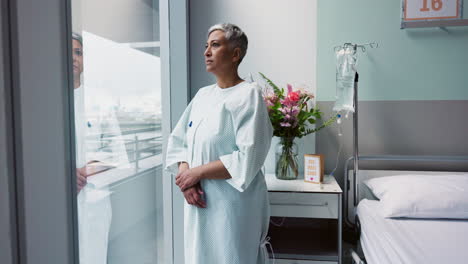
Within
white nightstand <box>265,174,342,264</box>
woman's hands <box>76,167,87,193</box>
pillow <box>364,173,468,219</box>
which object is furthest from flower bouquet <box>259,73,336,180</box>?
woman's hands <box>76,167,87,193</box>

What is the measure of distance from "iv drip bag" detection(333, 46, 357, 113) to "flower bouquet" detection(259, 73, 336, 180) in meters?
0.18

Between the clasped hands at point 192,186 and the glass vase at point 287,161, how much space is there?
0.76 m

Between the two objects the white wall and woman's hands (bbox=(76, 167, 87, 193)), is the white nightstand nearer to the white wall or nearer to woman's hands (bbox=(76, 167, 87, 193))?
the white wall

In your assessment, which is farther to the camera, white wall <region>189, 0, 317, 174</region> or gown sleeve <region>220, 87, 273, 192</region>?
white wall <region>189, 0, 317, 174</region>

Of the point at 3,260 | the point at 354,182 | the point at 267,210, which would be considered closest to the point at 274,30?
the point at 354,182

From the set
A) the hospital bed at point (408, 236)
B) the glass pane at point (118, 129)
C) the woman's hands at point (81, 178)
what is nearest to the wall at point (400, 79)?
the hospital bed at point (408, 236)

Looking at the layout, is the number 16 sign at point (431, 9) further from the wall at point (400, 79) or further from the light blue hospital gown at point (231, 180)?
the light blue hospital gown at point (231, 180)

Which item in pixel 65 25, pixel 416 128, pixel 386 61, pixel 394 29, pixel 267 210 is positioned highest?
pixel 394 29

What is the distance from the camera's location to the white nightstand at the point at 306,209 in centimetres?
179

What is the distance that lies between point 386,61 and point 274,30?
2.68 feet

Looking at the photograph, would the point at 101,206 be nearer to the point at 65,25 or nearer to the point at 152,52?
the point at 65,25

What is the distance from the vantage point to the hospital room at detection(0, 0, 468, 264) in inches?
23.5

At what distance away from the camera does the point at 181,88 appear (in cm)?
227

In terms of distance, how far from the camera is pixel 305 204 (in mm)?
1816
